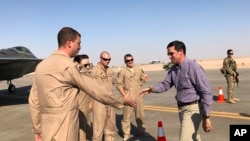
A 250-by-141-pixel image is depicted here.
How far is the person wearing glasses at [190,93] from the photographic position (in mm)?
4629

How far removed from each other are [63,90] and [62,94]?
5 centimetres

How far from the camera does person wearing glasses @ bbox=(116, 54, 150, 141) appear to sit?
7867 mm

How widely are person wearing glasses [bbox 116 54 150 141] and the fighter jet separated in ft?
37.9

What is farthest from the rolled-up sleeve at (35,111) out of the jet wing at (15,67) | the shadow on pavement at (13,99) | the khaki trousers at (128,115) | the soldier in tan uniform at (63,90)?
the jet wing at (15,67)

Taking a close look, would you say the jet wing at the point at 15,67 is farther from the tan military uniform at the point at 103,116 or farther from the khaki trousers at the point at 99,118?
the khaki trousers at the point at 99,118

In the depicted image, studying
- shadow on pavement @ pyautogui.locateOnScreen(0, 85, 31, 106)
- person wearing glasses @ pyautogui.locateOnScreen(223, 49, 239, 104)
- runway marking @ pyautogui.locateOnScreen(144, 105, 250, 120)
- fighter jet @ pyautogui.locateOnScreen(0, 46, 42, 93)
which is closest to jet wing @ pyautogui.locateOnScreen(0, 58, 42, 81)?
fighter jet @ pyautogui.locateOnScreen(0, 46, 42, 93)

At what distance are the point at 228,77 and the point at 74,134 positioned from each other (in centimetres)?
1029

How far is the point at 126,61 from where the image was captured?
809 centimetres

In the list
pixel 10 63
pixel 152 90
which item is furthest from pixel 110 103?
pixel 10 63

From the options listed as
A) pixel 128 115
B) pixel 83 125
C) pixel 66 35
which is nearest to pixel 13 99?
pixel 128 115

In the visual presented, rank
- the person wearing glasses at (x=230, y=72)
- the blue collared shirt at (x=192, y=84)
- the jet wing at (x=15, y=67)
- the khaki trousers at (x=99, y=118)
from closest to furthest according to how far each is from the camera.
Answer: the blue collared shirt at (x=192, y=84), the khaki trousers at (x=99, y=118), the person wearing glasses at (x=230, y=72), the jet wing at (x=15, y=67)

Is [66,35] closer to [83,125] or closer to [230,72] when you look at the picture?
[83,125]

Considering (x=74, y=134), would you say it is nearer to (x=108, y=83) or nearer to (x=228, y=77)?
(x=108, y=83)

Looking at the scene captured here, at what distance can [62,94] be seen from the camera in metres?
3.30
